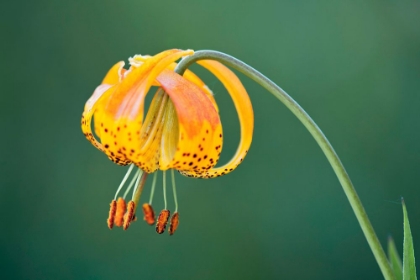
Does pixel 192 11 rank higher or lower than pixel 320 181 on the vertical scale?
higher

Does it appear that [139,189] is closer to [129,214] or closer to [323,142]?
[129,214]

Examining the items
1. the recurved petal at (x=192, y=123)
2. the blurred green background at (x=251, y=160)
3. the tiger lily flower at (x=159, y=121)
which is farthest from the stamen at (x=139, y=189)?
the blurred green background at (x=251, y=160)

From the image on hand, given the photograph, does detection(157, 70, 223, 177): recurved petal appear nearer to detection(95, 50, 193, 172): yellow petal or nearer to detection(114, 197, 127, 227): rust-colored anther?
detection(95, 50, 193, 172): yellow petal

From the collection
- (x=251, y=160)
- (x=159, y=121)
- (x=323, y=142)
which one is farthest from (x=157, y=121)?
(x=251, y=160)

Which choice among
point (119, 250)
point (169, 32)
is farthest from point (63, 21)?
point (119, 250)

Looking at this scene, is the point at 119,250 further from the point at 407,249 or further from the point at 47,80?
the point at 407,249

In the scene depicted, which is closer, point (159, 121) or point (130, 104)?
point (130, 104)

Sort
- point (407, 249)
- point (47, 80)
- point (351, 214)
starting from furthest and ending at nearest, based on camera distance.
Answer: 1. point (47, 80)
2. point (351, 214)
3. point (407, 249)
